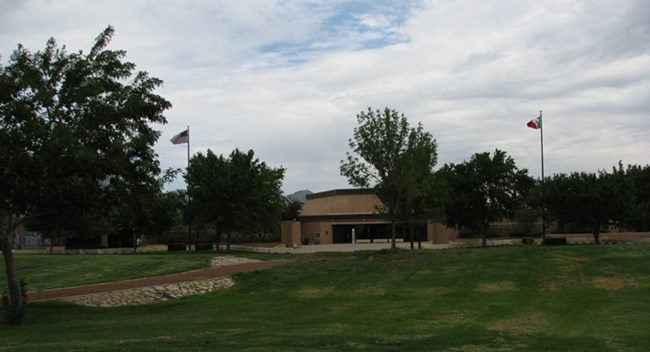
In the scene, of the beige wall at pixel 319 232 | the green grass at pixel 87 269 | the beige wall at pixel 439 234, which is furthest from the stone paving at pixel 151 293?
the beige wall at pixel 319 232

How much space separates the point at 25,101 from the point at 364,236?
58919 millimetres

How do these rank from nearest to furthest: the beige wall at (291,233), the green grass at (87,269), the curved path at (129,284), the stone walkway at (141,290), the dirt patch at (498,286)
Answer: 1. the dirt patch at (498,286)
2. the stone walkway at (141,290)
3. the curved path at (129,284)
4. the green grass at (87,269)
5. the beige wall at (291,233)

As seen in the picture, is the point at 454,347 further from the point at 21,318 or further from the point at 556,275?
the point at 556,275

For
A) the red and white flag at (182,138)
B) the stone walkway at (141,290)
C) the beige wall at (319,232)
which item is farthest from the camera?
the beige wall at (319,232)

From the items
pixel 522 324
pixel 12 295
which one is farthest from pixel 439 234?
pixel 12 295

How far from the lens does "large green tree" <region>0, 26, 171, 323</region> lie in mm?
15352

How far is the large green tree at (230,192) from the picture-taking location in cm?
4534

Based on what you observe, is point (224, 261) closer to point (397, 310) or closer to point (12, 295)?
point (12, 295)

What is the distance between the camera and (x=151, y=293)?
2247cm

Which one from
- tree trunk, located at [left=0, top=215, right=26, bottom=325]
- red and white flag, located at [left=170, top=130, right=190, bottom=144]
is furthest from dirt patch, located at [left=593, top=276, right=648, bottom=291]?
red and white flag, located at [left=170, top=130, right=190, bottom=144]

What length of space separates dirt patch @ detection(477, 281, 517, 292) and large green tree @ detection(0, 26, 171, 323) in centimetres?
1103

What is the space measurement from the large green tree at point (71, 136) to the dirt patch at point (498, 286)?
11032 mm

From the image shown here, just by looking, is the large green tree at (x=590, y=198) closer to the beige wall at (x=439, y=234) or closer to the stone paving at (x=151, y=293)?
the beige wall at (x=439, y=234)

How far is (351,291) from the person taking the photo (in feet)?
71.4
